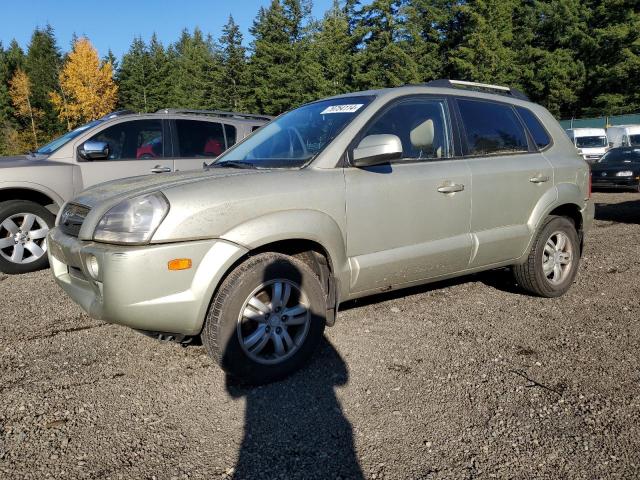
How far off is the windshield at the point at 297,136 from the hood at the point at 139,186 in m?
0.32

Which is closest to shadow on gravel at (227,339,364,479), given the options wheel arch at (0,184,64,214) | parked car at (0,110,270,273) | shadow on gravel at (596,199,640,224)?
parked car at (0,110,270,273)

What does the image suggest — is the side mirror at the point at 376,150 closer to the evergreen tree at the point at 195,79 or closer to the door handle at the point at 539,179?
the door handle at the point at 539,179

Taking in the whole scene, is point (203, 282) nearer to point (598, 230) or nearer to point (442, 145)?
point (442, 145)

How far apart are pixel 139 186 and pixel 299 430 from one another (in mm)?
1685

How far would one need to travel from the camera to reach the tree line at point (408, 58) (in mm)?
42375

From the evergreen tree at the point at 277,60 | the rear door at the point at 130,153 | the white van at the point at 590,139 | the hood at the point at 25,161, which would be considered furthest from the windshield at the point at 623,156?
the evergreen tree at the point at 277,60

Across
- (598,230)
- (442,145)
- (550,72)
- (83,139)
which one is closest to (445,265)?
(442,145)

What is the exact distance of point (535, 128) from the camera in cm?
466

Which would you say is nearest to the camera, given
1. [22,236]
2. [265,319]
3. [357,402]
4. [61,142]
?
[357,402]

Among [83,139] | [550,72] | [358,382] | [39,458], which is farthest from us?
[550,72]

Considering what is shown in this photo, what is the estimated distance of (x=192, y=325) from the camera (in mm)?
2816

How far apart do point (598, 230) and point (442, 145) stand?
584cm

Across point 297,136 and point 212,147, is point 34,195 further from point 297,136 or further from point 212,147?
point 297,136

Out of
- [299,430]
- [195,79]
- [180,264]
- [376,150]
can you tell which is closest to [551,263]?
[376,150]
